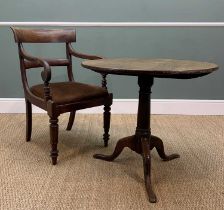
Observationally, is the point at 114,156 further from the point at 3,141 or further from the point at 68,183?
the point at 3,141

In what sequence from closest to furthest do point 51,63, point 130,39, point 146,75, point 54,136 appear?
point 146,75 → point 54,136 → point 51,63 → point 130,39

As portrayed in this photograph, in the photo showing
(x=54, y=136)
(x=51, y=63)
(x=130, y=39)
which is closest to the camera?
(x=54, y=136)

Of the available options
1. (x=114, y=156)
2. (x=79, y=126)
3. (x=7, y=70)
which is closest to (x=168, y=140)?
(x=114, y=156)

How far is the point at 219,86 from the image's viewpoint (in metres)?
3.36

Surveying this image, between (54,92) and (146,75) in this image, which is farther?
(54,92)

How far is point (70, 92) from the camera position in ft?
7.37

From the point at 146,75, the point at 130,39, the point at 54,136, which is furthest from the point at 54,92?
the point at 130,39

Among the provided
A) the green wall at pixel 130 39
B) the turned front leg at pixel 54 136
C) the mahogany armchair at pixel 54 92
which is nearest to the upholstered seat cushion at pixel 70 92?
the mahogany armchair at pixel 54 92

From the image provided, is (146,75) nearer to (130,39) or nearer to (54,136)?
(54,136)

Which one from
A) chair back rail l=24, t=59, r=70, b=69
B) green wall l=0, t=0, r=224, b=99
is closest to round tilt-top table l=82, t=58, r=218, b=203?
chair back rail l=24, t=59, r=70, b=69

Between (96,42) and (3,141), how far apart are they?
4.32 ft

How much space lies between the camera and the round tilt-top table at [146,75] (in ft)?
5.48

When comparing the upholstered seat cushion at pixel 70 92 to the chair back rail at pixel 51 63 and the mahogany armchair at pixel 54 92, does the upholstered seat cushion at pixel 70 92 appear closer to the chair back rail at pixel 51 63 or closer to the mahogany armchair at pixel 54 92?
the mahogany armchair at pixel 54 92

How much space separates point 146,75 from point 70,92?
28.6 inches
